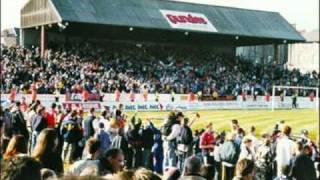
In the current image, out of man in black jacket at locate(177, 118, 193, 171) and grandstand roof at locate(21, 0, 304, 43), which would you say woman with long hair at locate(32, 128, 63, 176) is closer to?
man in black jacket at locate(177, 118, 193, 171)

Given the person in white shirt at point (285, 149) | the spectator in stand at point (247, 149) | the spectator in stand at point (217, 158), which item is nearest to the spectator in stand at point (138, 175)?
the person in white shirt at point (285, 149)

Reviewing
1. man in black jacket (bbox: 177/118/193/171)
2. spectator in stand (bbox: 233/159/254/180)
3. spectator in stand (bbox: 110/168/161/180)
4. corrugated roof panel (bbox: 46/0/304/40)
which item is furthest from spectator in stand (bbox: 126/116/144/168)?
corrugated roof panel (bbox: 46/0/304/40)

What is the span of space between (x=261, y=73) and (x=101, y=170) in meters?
50.4

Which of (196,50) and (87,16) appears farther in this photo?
(196,50)

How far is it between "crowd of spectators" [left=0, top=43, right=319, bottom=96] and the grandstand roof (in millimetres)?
2895

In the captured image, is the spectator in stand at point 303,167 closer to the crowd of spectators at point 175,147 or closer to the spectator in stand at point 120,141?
the crowd of spectators at point 175,147

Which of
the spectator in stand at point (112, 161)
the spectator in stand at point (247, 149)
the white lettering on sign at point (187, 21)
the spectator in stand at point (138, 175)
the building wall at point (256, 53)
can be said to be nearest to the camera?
the spectator in stand at point (138, 175)

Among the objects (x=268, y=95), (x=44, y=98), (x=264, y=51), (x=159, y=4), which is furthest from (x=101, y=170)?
(x=264, y=51)

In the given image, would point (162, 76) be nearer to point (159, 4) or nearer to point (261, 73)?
point (159, 4)

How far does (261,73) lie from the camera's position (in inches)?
2168

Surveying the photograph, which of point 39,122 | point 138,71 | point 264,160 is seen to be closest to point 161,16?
point 138,71

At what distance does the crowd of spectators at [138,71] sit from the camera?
37062 millimetres

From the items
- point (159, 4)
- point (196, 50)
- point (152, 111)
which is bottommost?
point (152, 111)

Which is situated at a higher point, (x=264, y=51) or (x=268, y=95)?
(x=264, y=51)
